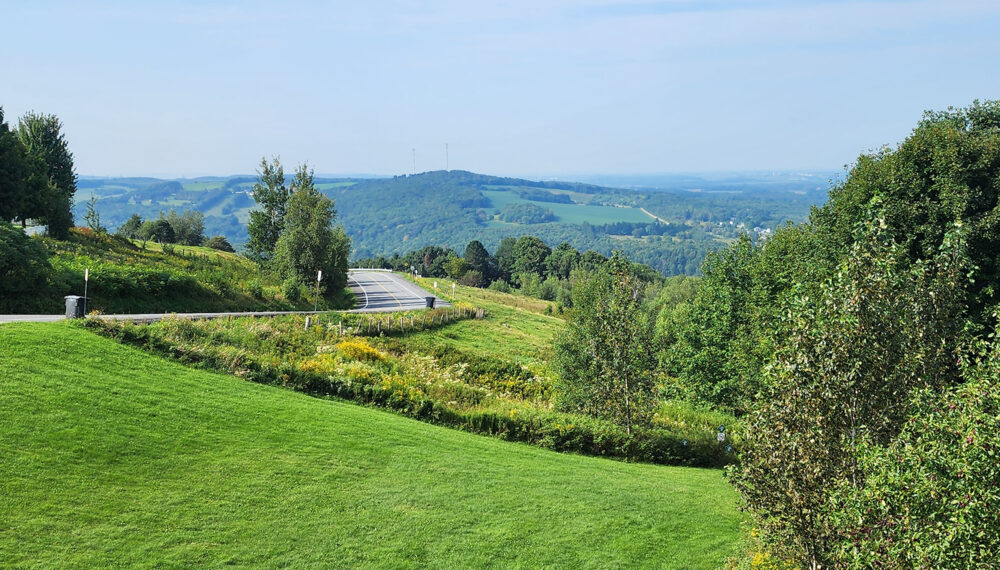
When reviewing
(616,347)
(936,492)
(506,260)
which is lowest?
(506,260)

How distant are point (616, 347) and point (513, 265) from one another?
467 ft

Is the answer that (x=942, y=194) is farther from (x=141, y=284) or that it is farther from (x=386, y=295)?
(x=386, y=295)

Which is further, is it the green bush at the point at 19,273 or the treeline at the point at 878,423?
the green bush at the point at 19,273

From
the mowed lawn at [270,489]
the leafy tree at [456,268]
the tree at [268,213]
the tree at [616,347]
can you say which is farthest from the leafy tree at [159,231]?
the tree at [616,347]

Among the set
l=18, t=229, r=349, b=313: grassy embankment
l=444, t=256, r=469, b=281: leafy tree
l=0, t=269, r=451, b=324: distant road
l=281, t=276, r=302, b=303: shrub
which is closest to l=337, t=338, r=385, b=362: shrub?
l=0, t=269, r=451, b=324: distant road

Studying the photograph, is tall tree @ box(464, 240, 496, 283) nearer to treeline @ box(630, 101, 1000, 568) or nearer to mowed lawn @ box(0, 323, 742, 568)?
mowed lawn @ box(0, 323, 742, 568)

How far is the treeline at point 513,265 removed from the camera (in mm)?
138125

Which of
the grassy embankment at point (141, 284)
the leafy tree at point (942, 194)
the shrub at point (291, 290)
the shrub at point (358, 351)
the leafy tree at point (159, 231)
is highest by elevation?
the leafy tree at point (942, 194)

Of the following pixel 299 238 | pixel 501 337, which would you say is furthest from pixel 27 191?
pixel 501 337

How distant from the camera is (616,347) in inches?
896

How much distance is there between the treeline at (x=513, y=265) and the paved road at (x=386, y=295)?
4801 centimetres

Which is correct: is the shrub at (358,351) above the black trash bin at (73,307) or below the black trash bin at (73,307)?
below

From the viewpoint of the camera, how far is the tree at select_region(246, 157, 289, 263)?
62.8 m

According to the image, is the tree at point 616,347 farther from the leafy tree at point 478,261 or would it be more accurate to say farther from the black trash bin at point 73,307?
the leafy tree at point 478,261
